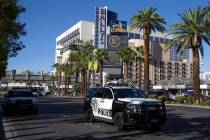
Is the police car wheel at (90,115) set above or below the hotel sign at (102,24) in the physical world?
below

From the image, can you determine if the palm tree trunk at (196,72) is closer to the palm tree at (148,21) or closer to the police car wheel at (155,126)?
the palm tree at (148,21)

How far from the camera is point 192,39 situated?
5559 centimetres

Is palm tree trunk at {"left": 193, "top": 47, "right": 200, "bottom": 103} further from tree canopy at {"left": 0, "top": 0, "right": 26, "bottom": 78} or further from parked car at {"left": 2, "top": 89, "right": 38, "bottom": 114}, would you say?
tree canopy at {"left": 0, "top": 0, "right": 26, "bottom": 78}

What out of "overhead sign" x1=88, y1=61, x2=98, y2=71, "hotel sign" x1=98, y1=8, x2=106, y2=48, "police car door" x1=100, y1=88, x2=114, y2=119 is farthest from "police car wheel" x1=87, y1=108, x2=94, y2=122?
"hotel sign" x1=98, y1=8, x2=106, y2=48

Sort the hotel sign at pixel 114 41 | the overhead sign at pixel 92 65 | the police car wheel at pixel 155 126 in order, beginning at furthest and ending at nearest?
the hotel sign at pixel 114 41 → the overhead sign at pixel 92 65 → the police car wheel at pixel 155 126

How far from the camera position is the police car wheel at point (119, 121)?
60.4ft

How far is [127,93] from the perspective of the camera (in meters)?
19.7

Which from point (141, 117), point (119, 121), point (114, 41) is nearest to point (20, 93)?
point (119, 121)

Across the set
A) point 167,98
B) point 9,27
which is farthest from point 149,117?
point 167,98

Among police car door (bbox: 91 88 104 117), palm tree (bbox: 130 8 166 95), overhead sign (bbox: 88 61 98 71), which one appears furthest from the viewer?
overhead sign (bbox: 88 61 98 71)

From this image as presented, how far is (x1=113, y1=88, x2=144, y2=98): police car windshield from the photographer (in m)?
19.6

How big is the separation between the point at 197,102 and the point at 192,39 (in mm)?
7659

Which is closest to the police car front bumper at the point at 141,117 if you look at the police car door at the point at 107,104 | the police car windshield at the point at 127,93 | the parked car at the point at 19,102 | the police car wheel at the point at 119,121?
the police car wheel at the point at 119,121

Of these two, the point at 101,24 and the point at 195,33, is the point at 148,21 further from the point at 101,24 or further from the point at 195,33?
the point at 101,24
